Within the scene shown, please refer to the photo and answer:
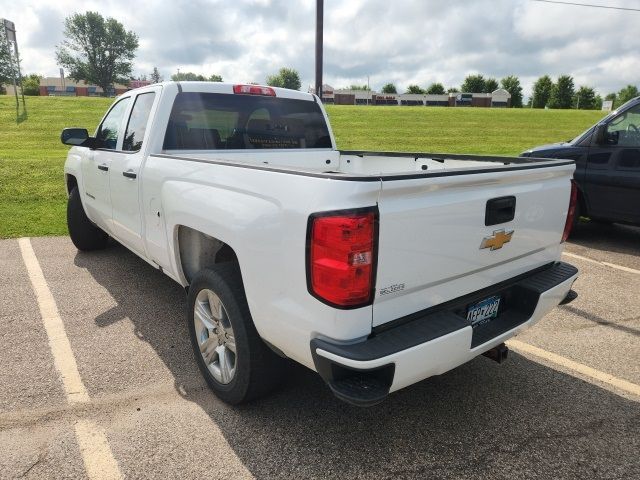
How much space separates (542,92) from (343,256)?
120837 mm

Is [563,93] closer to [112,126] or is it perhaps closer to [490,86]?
[490,86]

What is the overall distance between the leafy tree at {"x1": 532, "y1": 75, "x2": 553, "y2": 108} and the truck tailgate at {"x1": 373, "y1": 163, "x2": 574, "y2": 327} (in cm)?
11691

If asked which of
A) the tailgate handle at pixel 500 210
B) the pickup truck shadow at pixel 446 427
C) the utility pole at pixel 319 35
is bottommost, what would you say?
the pickup truck shadow at pixel 446 427

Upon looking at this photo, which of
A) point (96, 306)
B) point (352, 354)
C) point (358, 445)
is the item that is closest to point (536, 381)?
point (358, 445)

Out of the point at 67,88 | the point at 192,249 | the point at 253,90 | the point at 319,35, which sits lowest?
the point at 192,249

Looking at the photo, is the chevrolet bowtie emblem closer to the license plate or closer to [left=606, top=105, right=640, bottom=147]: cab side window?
the license plate

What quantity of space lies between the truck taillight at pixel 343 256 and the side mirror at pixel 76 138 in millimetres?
3888

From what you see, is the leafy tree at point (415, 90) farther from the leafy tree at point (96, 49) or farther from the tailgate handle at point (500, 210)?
the tailgate handle at point (500, 210)

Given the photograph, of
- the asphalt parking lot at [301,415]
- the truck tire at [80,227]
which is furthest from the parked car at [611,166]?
the truck tire at [80,227]

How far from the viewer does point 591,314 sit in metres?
4.33

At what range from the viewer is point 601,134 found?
6.56 m

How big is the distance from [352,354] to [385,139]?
912 inches

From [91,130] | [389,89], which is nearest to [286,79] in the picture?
[389,89]

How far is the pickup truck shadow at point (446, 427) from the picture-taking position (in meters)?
2.40
